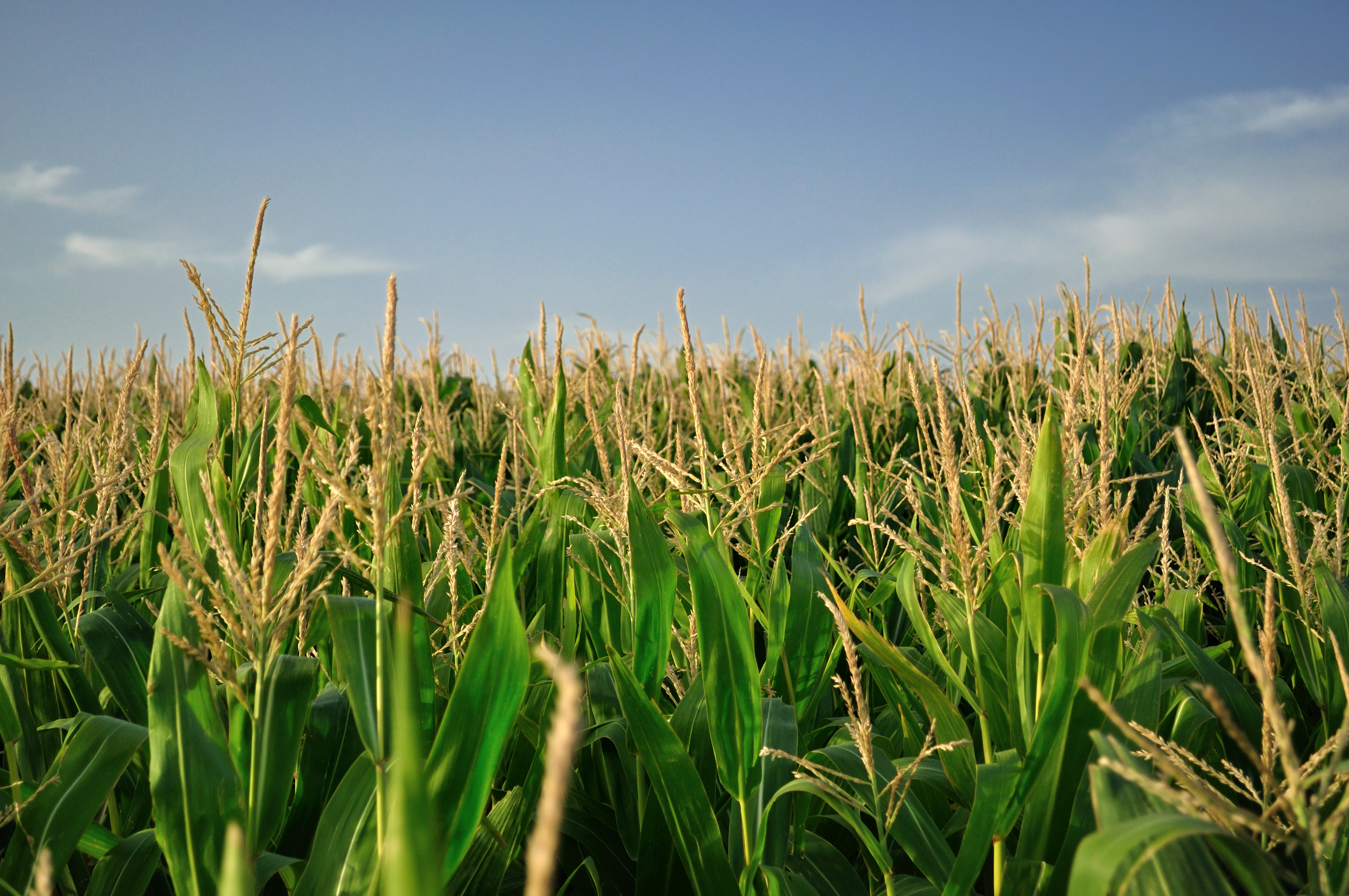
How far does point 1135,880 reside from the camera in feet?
2.00

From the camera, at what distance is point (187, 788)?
83 centimetres

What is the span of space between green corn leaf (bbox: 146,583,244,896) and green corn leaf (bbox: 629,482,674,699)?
0.53 meters

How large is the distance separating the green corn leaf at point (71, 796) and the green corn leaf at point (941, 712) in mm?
878

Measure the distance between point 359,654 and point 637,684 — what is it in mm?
316

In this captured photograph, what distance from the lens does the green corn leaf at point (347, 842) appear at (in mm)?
816

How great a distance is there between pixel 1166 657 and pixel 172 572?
1.56 meters

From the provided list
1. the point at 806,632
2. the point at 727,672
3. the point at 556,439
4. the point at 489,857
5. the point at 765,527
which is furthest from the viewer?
the point at 765,527

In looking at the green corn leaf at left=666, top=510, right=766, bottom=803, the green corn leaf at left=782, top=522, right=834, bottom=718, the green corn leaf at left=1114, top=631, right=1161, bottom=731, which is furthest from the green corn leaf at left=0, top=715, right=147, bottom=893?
the green corn leaf at left=1114, top=631, right=1161, bottom=731

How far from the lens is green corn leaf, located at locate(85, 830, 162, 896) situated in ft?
3.09

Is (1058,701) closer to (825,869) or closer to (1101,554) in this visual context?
(1101,554)

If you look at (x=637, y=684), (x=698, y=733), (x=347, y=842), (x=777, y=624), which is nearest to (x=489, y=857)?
(x=347, y=842)

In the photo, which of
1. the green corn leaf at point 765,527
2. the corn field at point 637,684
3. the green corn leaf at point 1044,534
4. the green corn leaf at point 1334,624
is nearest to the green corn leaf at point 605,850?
the corn field at point 637,684

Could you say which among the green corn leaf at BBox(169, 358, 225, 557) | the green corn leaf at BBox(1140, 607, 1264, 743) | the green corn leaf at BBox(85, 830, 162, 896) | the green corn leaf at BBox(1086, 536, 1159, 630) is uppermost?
the green corn leaf at BBox(169, 358, 225, 557)

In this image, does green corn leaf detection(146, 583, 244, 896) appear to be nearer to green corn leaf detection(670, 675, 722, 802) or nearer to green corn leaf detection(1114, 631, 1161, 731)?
green corn leaf detection(670, 675, 722, 802)
